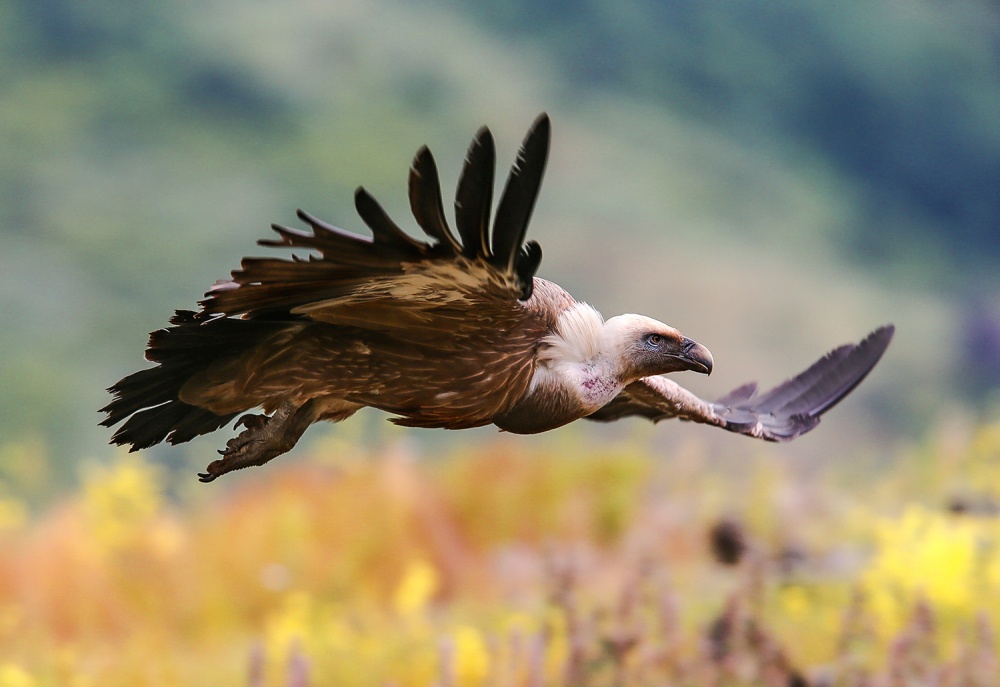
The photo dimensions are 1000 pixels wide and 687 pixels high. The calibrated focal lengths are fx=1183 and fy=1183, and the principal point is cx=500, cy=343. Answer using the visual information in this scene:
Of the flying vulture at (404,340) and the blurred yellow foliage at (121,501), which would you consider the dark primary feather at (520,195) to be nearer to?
the flying vulture at (404,340)

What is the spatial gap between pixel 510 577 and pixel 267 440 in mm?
Result: 4157

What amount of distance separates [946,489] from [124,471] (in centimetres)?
513

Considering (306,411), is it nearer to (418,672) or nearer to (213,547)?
(418,672)

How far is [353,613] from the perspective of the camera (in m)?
6.51

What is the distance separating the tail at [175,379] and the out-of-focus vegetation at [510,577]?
294 centimetres

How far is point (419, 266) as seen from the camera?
238 cm

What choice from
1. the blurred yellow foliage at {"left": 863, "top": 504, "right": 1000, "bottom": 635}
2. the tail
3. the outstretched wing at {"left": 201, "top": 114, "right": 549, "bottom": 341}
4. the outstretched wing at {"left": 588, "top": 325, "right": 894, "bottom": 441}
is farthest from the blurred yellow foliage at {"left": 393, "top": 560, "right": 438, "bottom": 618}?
the outstretched wing at {"left": 201, "top": 114, "right": 549, "bottom": 341}

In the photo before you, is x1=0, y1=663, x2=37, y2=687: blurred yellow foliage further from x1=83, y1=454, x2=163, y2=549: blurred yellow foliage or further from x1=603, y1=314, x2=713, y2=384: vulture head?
x1=603, y1=314, x2=713, y2=384: vulture head

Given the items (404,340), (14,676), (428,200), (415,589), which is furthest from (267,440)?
(14,676)

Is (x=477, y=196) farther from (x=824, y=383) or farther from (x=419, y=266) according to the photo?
(x=824, y=383)

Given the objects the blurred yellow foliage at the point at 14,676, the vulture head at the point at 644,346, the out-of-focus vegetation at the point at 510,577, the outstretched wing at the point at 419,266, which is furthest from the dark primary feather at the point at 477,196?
the blurred yellow foliage at the point at 14,676

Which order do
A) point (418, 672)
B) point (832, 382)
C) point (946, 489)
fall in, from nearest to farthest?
point (832, 382)
point (418, 672)
point (946, 489)

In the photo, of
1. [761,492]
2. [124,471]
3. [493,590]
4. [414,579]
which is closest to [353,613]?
[414,579]

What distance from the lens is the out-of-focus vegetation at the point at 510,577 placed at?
5.84 metres
